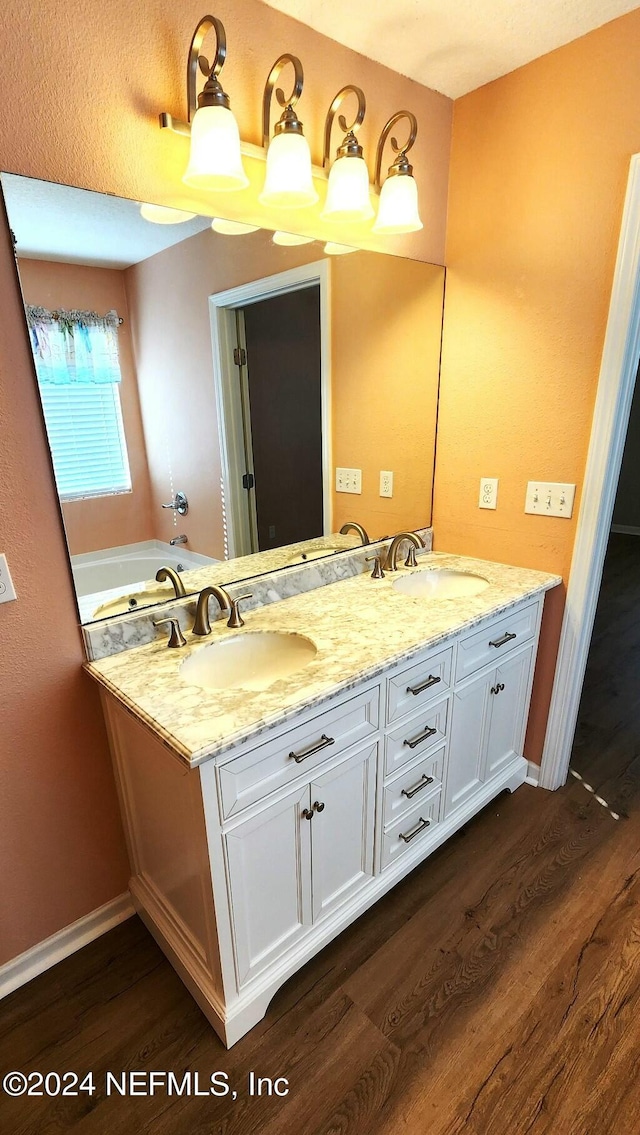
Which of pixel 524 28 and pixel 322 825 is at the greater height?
pixel 524 28

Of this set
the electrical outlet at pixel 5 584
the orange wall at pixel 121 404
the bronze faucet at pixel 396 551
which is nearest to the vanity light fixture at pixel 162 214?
the orange wall at pixel 121 404

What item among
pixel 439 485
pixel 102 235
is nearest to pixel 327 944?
pixel 439 485

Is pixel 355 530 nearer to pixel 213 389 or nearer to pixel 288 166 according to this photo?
pixel 213 389

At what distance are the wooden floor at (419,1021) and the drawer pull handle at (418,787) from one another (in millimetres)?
358

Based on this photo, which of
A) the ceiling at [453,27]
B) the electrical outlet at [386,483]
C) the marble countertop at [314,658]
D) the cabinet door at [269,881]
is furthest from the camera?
the electrical outlet at [386,483]

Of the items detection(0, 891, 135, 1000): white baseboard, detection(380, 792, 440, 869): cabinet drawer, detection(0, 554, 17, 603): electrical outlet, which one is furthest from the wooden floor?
detection(0, 554, 17, 603): electrical outlet

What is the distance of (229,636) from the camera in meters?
1.46

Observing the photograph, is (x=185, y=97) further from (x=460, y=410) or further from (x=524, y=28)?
(x=460, y=410)

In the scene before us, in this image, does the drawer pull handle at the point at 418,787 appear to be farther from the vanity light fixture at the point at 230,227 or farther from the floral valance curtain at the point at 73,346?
the vanity light fixture at the point at 230,227

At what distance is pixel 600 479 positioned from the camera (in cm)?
173

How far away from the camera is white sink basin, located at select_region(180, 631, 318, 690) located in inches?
55.7

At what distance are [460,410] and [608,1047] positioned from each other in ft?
6.31

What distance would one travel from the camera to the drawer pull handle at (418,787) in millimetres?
Answer: 1541

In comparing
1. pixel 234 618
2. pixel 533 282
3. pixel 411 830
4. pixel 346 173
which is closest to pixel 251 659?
pixel 234 618
